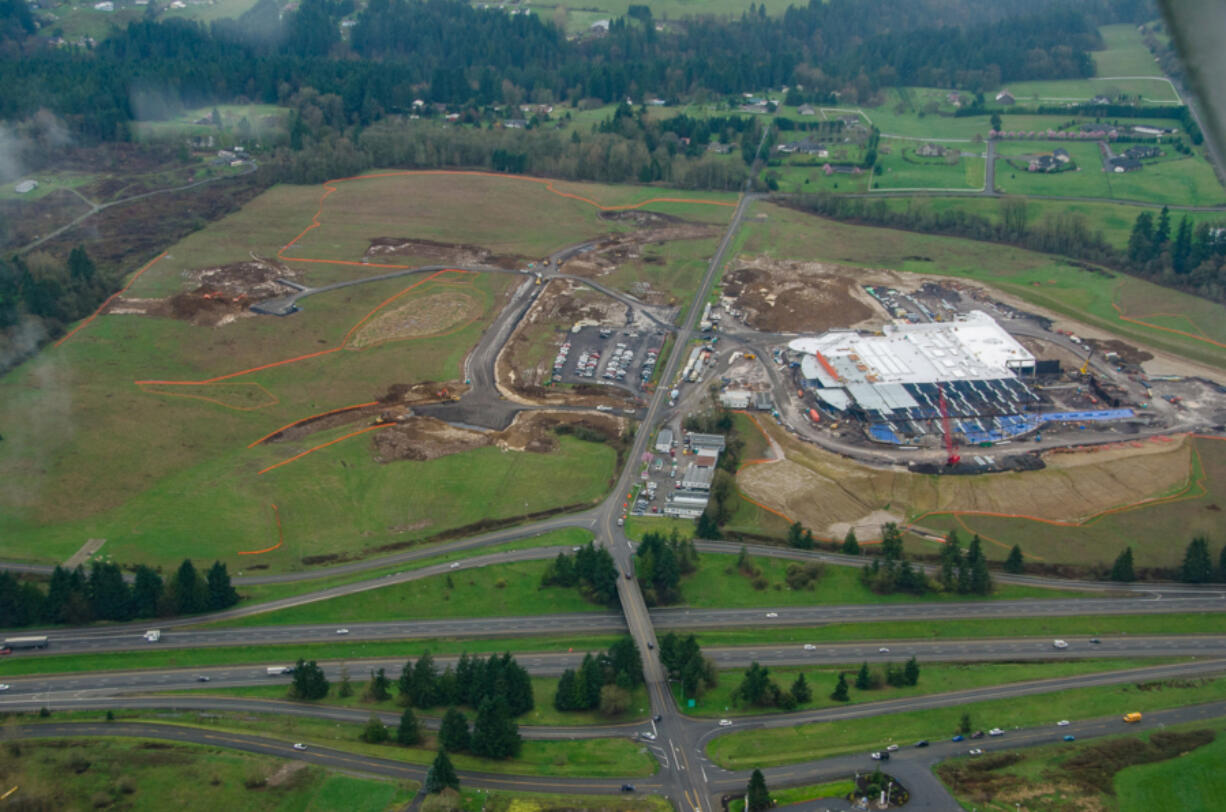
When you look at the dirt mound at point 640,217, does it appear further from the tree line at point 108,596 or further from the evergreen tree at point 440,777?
the evergreen tree at point 440,777

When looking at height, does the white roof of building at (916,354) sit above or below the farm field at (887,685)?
above

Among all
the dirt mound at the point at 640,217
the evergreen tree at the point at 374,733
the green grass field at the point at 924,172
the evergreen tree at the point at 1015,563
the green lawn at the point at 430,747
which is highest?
the green grass field at the point at 924,172

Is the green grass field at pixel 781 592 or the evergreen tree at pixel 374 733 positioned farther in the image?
the green grass field at pixel 781 592

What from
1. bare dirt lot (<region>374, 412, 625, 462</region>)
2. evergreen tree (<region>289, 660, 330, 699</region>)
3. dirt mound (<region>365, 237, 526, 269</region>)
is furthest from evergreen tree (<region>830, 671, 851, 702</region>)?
dirt mound (<region>365, 237, 526, 269</region>)

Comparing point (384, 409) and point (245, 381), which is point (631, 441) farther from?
point (245, 381)

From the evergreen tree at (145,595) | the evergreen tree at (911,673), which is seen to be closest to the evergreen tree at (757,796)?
the evergreen tree at (911,673)

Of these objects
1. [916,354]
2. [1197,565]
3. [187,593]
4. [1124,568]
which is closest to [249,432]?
[187,593]

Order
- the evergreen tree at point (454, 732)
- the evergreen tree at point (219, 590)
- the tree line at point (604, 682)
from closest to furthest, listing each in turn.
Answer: the evergreen tree at point (454, 732) → the tree line at point (604, 682) → the evergreen tree at point (219, 590)
